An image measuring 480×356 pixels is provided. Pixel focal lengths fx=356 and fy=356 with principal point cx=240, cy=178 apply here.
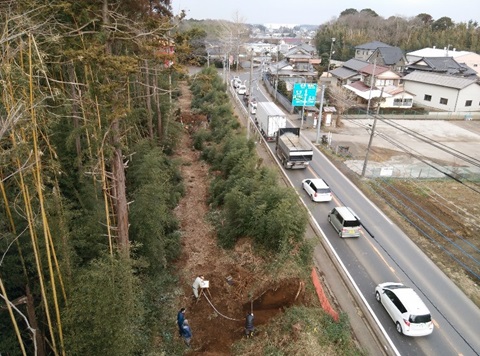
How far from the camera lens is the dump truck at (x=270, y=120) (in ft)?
96.9

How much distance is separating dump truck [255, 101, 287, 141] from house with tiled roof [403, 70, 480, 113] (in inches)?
1083

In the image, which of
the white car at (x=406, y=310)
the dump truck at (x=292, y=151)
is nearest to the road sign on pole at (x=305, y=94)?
the dump truck at (x=292, y=151)

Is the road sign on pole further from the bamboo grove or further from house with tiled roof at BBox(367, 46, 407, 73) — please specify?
house with tiled roof at BBox(367, 46, 407, 73)

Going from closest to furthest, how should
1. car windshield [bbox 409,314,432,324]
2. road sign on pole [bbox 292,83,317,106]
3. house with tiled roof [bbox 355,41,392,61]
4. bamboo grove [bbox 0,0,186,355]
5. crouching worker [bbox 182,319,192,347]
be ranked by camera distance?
bamboo grove [bbox 0,0,186,355]
crouching worker [bbox 182,319,192,347]
car windshield [bbox 409,314,432,324]
road sign on pole [bbox 292,83,317,106]
house with tiled roof [bbox 355,41,392,61]

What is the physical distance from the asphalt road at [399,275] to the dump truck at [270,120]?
9765 millimetres

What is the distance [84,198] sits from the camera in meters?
11.7

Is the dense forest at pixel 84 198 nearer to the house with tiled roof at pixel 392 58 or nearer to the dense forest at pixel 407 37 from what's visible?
the house with tiled roof at pixel 392 58

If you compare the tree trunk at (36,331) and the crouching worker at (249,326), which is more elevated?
the tree trunk at (36,331)

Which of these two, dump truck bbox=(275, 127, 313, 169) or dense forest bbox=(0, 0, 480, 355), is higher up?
dense forest bbox=(0, 0, 480, 355)

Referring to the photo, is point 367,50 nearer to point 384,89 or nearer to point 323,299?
point 384,89

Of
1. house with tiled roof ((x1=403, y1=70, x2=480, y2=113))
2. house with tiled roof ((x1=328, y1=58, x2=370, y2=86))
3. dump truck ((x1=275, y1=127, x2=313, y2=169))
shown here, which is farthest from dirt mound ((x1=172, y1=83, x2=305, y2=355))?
house with tiled roof ((x1=328, y1=58, x2=370, y2=86))

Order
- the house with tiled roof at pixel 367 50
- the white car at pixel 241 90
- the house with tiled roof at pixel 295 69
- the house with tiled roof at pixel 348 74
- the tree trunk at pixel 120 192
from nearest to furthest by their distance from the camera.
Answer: the tree trunk at pixel 120 192, the white car at pixel 241 90, the house with tiled roof at pixel 348 74, the house with tiled roof at pixel 295 69, the house with tiled roof at pixel 367 50

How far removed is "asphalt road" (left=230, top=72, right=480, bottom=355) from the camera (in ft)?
37.9

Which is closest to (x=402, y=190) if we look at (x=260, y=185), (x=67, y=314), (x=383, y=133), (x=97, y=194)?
(x=260, y=185)
